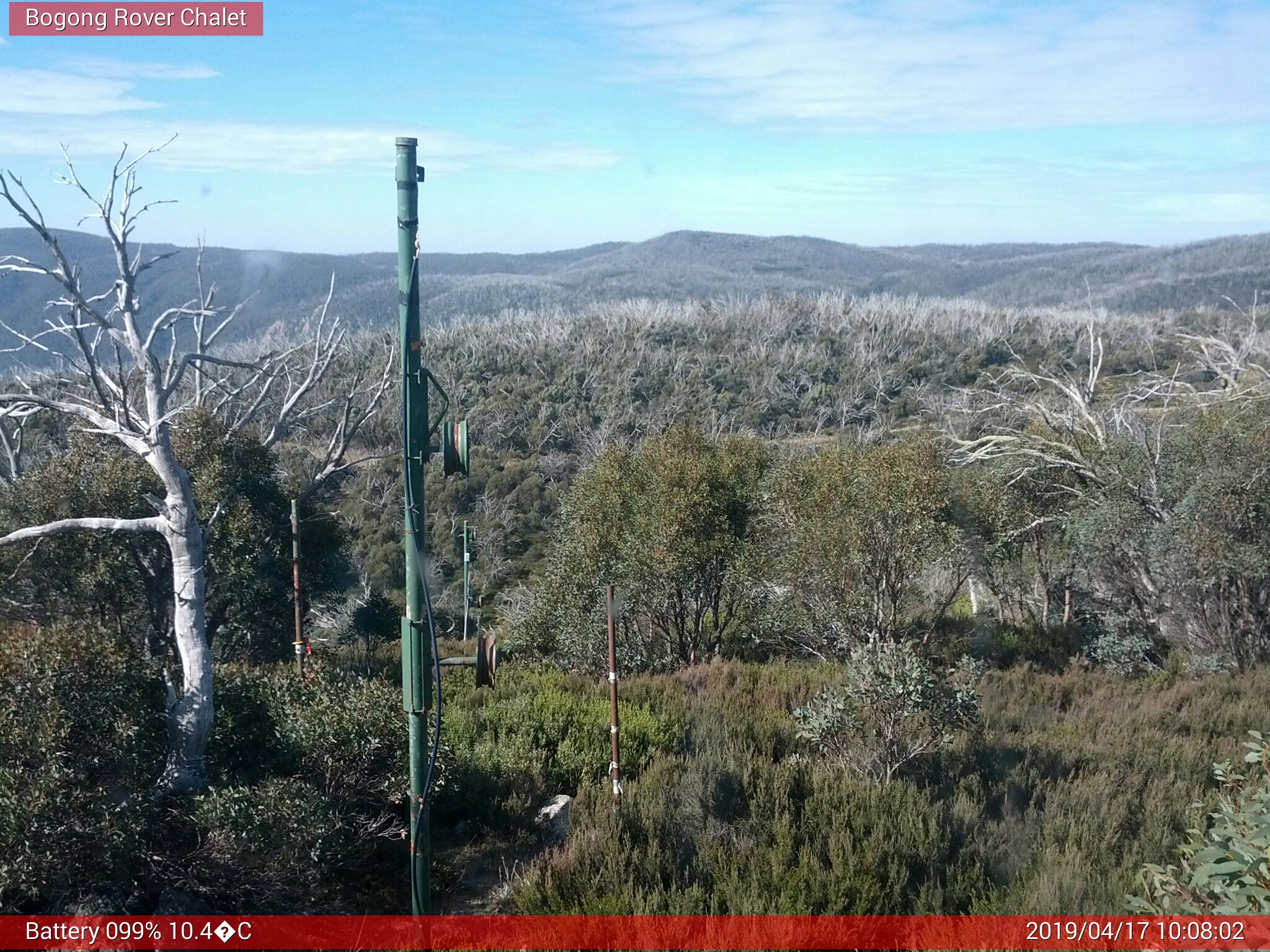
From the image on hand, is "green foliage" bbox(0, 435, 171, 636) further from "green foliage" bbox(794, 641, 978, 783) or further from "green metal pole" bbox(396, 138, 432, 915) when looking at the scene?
"green foliage" bbox(794, 641, 978, 783)

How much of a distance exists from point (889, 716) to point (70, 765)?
16.2 ft

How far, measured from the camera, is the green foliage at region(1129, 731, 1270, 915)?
10.5ft

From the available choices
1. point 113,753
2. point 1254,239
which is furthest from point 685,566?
point 1254,239

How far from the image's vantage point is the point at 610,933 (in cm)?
483

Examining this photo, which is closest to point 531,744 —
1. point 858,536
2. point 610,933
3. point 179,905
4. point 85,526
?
point 610,933

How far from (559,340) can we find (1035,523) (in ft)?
113

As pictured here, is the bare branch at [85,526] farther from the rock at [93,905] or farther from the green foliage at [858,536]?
the green foliage at [858,536]

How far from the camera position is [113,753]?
5.02 m

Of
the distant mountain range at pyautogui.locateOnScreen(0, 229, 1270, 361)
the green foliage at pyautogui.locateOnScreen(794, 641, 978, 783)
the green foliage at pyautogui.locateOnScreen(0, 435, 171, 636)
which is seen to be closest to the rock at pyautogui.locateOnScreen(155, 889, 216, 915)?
the green foliage at pyautogui.locateOnScreen(794, 641, 978, 783)

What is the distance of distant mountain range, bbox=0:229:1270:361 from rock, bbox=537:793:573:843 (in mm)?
24274

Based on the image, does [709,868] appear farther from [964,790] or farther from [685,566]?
[685,566]

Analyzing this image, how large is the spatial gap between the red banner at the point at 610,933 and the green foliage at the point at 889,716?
1820mm

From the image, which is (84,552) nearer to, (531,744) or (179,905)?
(531,744)

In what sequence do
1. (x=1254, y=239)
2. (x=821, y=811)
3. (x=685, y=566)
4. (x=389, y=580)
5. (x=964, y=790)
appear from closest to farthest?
(x=821, y=811)
(x=964, y=790)
(x=685, y=566)
(x=389, y=580)
(x=1254, y=239)
